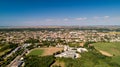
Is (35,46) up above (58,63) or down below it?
above

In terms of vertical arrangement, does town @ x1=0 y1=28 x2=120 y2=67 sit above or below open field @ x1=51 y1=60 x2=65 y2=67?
above

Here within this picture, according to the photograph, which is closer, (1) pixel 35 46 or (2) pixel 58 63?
(2) pixel 58 63

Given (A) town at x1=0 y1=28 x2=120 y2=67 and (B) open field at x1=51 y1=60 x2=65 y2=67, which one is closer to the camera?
(B) open field at x1=51 y1=60 x2=65 y2=67

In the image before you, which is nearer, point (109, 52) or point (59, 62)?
point (59, 62)

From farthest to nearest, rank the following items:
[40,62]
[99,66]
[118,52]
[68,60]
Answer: [118,52]
[68,60]
[40,62]
[99,66]

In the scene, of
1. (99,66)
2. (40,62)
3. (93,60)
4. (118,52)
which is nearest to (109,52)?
(118,52)

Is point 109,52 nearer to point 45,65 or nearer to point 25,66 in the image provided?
point 45,65

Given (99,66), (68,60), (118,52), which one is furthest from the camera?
(118,52)

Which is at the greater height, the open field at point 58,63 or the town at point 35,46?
the town at point 35,46

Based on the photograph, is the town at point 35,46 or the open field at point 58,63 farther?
the town at point 35,46

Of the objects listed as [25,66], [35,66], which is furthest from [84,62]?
[25,66]
